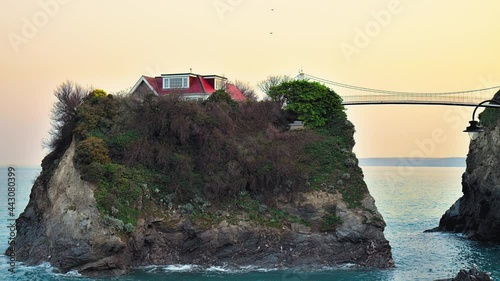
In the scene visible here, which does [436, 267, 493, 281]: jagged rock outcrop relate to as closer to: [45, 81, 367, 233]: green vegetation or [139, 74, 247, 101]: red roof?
[45, 81, 367, 233]: green vegetation

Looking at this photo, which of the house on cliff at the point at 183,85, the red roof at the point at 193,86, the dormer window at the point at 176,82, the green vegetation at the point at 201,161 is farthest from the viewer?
the dormer window at the point at 176,82

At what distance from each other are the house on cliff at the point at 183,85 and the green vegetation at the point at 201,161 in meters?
5.75

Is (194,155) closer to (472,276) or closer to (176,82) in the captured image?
(176,82)

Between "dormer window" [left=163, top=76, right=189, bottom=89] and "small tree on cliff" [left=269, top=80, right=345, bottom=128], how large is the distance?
29.0ft

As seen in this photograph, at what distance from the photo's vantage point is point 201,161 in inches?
1735

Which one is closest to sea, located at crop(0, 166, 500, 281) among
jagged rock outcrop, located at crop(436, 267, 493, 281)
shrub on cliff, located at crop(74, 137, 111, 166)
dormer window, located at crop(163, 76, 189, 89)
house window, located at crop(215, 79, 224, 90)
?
jagged rock outcrop, located at crop(436, 267, 493, 281)

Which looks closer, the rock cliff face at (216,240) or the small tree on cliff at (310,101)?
the rock cliff face at (216,240)

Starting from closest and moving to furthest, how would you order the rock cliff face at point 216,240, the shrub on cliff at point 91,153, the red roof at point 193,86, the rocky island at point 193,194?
1. the rock cliff face at point 216,240
2. the rocky island at point 193,194
3. the shrub on cliff at point 91,153
4. the red roof at point 193,86

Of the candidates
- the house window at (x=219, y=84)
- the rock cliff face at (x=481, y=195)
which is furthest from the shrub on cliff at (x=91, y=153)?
the rock cliff face at (x=481, y=195)

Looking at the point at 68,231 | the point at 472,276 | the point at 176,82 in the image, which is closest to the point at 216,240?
the point at 68,231

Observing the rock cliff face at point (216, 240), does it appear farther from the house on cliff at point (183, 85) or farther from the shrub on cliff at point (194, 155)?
the house on cliff at point (183, 85)

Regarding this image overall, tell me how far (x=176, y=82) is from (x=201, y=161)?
14.4 meters

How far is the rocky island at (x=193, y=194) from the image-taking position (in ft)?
125

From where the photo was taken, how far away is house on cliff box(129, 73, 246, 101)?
54.3 m
